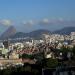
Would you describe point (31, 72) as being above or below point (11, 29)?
below

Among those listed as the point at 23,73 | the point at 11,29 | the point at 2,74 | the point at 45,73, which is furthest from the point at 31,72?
the point at 11,29

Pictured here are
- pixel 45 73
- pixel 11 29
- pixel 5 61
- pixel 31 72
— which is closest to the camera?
pixel 45 73

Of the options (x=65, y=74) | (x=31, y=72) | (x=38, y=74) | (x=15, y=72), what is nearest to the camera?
(x=65, y=74)

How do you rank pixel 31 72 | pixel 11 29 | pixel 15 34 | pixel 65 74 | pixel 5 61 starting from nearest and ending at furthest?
1. pixel 65 74
2. pixel 31 72
3. pixel 5 61
4. pixel 15 34
5. pixel 11 29

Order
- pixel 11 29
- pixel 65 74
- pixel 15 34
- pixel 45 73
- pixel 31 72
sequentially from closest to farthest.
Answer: pixel 65 74 → pixel 45 73 → pixel 31 72 → pixel 15 34 → pixel 11 29

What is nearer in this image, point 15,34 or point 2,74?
point 2,74

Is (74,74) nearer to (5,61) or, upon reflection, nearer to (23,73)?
(23,73)

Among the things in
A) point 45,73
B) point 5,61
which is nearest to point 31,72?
point 45,73

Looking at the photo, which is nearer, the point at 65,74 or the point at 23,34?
the point at 65,74

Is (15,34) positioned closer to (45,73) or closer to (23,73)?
(23,73)
